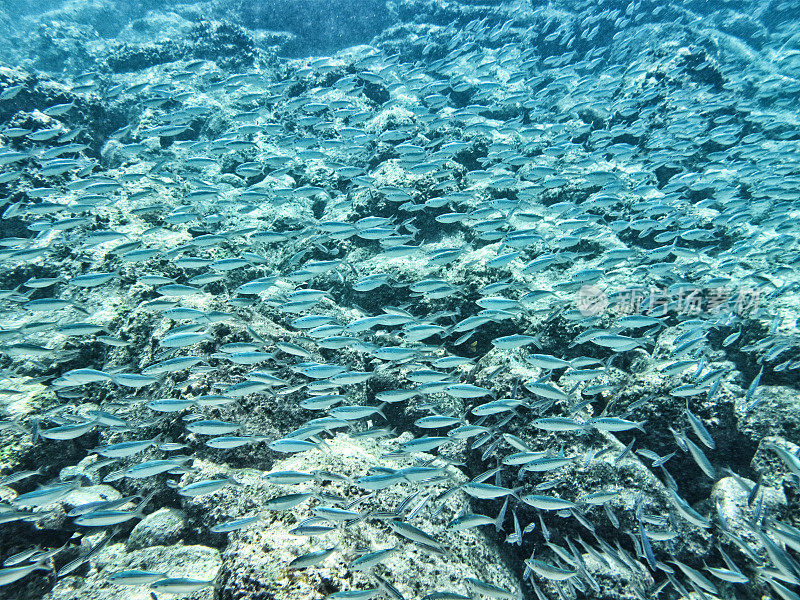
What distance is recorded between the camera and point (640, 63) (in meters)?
14.7

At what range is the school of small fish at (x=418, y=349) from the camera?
331cm

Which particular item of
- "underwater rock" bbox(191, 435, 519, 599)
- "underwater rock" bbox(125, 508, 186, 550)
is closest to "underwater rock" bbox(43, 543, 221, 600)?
"underwater rock" bbox(125, 508, 186, 550)

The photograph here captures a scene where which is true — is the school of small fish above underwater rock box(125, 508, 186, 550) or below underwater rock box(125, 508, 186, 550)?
above

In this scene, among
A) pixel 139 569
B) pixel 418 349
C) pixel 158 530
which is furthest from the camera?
pixel 418 349

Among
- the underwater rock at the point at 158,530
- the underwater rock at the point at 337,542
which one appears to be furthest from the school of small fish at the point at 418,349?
the underwater rock at the point at 158,530

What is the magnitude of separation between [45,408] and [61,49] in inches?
1120

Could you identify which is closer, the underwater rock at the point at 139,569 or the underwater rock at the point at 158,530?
the underwater rock at the point at 139,569

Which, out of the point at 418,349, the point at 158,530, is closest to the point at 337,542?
the point at 418,349

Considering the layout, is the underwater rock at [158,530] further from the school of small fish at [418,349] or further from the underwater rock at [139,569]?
the school of small fish at [418,349]

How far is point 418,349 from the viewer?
4148 millimetres

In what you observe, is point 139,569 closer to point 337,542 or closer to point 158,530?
point 158,530

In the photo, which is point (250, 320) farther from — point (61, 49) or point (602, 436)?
point (61, 49)

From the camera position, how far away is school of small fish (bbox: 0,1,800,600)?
331cm

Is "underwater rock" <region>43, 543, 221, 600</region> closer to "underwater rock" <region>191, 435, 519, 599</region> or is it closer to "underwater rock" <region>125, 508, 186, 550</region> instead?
"underwater rock" <region>125, 508, 186, 550</region>
